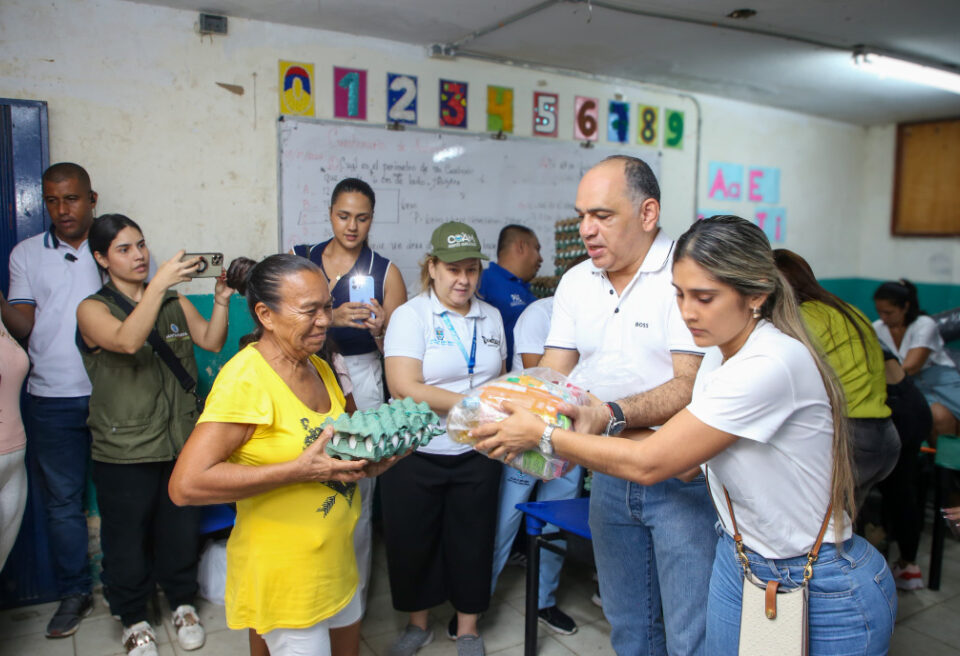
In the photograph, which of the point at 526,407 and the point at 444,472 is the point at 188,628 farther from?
the point at 526,407

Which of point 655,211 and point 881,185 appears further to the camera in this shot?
point 881,185

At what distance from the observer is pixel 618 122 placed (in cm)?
527

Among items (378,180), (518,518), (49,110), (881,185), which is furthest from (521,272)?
(881,185)

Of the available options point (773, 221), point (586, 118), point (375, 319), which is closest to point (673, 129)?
point (586, 118)

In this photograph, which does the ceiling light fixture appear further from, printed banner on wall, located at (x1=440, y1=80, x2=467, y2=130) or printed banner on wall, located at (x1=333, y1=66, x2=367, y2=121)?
printed banner on wall, located at (x1=333, y1=66, x2=367, y2=121)

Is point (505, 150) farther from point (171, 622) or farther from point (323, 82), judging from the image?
point (171, 622)

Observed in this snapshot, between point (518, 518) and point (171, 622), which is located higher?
point (518, 518)

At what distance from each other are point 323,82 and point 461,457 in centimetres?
242

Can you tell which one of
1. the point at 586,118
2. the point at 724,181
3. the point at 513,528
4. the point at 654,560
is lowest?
the point at 513,528

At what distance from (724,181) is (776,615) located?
198 inches

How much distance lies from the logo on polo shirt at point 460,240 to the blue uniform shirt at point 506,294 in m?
0.78

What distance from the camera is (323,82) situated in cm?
402

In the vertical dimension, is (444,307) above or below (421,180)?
below

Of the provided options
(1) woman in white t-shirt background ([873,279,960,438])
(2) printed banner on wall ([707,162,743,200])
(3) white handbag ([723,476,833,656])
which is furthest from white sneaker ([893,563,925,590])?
(2) printed banner on wall ([707,162,743,200])
